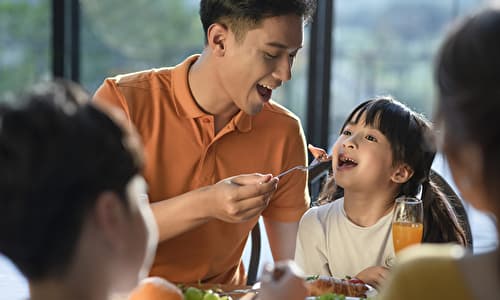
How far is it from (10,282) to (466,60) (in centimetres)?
165

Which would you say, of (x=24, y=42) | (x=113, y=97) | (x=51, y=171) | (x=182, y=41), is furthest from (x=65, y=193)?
(x=24, y=42)

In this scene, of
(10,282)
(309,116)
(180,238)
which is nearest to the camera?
(180,238)

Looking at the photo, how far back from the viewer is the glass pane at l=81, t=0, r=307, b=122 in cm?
433

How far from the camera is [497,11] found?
107 centimetres

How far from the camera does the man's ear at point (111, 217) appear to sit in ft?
3.61

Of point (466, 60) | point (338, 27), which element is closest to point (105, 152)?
point (466, 60)

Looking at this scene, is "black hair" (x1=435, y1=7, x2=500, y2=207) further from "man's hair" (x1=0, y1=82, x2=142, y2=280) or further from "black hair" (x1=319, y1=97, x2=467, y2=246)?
"black hair" (x1=319, y1=97, x2=467, y2=246)

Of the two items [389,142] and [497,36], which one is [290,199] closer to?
[389,142]

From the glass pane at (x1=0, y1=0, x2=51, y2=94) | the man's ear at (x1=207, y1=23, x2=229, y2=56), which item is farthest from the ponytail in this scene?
the glass pane at (x1=0, y1=0, x2=51, y2=94)

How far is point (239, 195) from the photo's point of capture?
1994 mm

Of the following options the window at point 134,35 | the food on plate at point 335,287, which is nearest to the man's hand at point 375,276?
the food on plate at point 335,287

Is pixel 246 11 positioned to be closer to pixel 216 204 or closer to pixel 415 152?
pixel 216 204

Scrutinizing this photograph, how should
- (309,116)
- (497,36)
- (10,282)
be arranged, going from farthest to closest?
(309,116), (10,282), (497,36)

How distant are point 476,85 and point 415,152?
138cm
